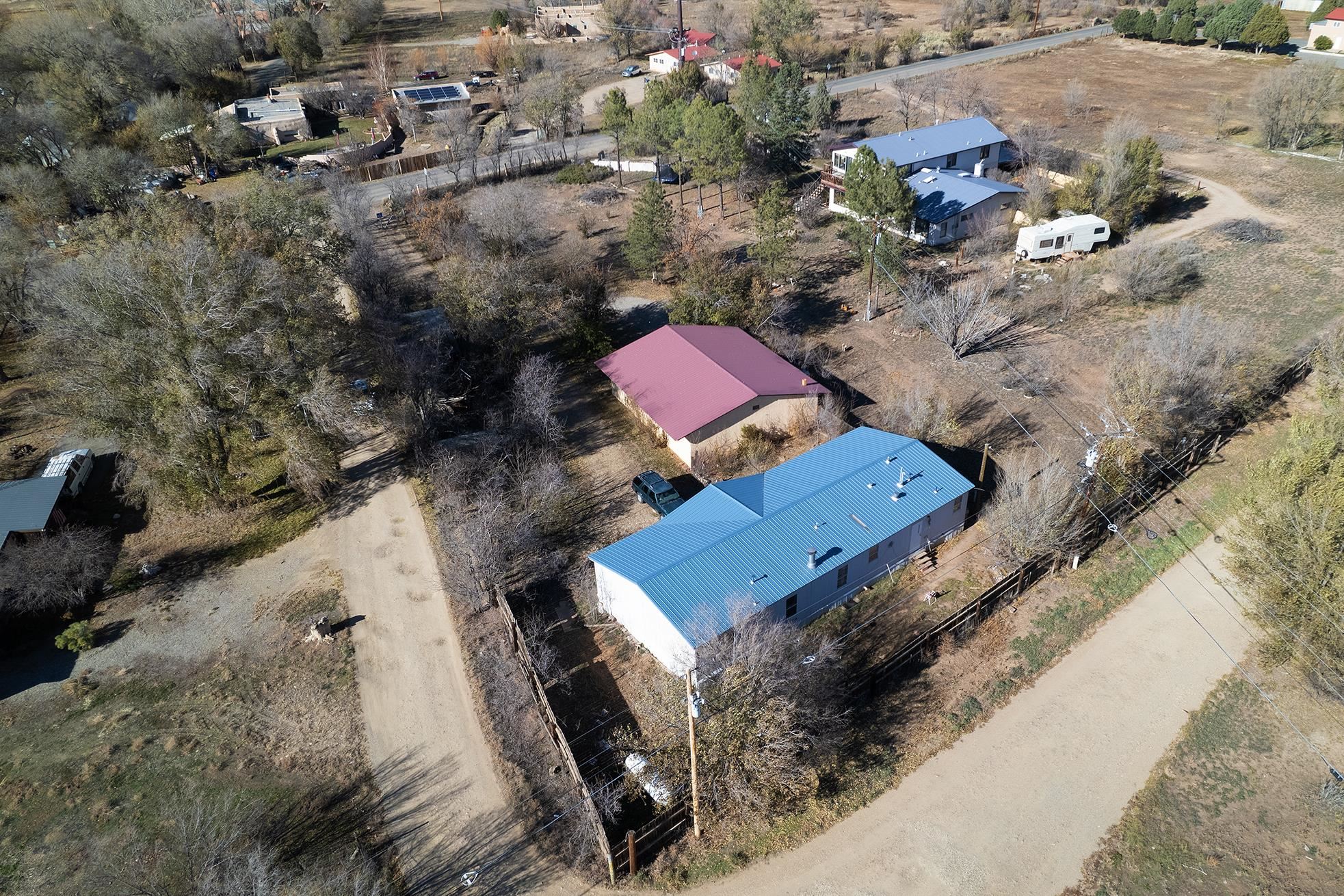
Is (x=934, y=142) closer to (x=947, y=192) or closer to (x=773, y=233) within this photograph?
(x=947, y=192)

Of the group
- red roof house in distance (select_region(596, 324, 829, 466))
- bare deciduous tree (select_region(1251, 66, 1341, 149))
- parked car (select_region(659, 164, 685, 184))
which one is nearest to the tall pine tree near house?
parked car (select_region(659, 164, 685, 184))

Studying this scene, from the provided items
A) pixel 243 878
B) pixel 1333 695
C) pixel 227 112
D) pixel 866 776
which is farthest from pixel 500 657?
pixel 227 112

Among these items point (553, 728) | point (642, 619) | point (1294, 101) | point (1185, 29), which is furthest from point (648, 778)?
point (1185, 29)

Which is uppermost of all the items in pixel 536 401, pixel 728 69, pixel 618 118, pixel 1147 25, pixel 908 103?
pixel 728 69

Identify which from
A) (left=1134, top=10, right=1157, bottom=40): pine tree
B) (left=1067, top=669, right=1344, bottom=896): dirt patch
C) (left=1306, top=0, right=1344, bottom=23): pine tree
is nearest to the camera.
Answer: (left=1067, top=669, right=1344, bottom=896): dirt patch

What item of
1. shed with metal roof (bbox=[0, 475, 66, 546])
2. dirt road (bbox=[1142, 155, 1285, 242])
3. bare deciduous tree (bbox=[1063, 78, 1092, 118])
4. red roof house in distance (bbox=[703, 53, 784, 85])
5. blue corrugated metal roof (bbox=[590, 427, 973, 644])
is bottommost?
blue corrugated metal roof (bbox=[590, 427, 973, 644])

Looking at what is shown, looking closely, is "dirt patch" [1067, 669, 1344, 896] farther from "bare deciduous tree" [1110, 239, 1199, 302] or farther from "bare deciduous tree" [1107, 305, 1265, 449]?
"bare deciduous tree" [1110, 239, 1199, 302]

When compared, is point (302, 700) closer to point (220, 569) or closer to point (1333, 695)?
point (220, 569)
